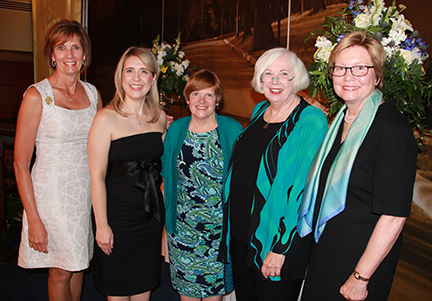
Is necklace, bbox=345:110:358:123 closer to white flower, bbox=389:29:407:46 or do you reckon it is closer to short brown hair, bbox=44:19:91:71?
white flower, bbox=389:29:407:46

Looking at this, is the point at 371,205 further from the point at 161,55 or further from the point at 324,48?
the point at 161,55

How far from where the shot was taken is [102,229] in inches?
84.4

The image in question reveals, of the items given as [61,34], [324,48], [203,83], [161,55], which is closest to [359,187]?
[324,48]

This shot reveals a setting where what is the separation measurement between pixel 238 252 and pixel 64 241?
49.7 inches

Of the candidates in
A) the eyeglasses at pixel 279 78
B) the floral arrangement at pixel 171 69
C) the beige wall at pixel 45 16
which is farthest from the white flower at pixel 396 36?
the beige wall at pixel 45 16

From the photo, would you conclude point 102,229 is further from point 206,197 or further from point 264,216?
point 264,216

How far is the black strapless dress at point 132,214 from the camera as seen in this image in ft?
7.13

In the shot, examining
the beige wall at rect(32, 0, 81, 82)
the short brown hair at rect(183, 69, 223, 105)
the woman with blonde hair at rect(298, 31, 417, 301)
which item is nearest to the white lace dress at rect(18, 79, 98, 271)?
the short brown hair at rect(183, 69, 223, 105)

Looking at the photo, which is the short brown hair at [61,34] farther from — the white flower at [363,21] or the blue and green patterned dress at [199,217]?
the white flower at [363,21]

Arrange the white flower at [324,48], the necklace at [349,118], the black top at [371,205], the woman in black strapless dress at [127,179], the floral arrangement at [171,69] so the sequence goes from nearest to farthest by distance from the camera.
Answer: the black top at [371,205] → the necklace at [349,118] → the white flower at [324,48] → the woman in black strapless dress at [127,179] → the floral arrangement at [171,69]

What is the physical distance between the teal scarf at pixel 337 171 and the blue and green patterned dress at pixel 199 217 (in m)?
0.79

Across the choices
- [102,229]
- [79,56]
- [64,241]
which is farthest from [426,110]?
[64,241]

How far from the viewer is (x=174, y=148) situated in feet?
7.64

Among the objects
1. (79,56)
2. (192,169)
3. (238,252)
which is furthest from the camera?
(79,56)
